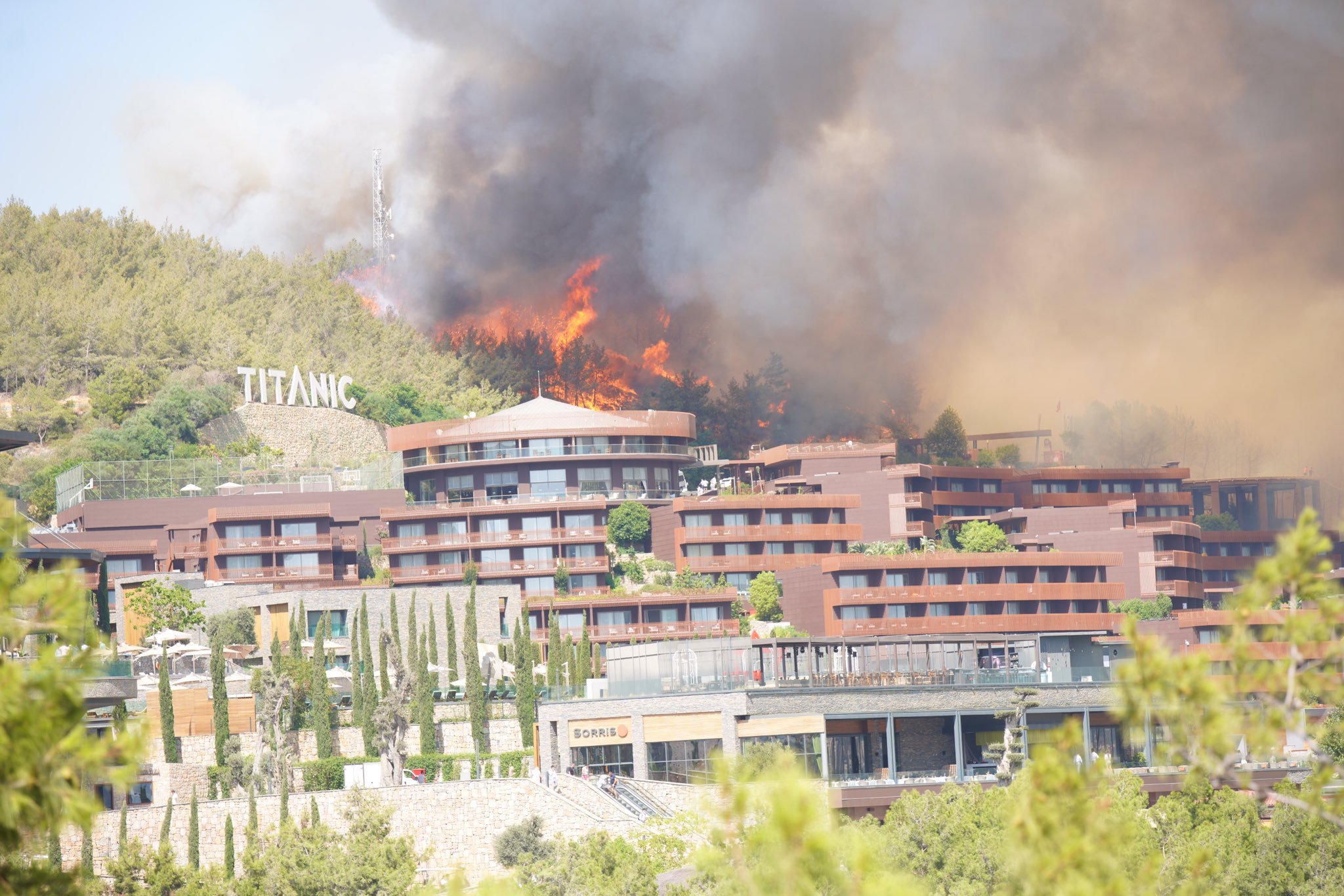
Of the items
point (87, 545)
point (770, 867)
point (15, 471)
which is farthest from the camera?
point (15, 471)

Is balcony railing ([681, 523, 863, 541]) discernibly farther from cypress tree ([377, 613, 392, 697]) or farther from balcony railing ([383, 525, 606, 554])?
cypress tree ([377, 613, 392, 697])

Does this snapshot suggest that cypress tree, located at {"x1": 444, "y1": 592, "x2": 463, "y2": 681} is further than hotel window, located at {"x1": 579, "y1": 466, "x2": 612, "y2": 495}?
No

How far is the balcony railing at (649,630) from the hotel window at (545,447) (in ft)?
54.7

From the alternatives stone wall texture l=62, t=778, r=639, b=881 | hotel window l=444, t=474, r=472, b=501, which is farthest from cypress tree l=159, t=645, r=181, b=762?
hotel window l=444, t=474, r=472, b=501

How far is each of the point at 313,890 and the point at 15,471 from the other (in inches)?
3807

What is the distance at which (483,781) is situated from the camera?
75.6m

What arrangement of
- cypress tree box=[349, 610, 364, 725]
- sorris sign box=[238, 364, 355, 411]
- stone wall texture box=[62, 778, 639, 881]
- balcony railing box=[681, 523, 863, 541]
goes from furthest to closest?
sorris sign box=[238, 364, 355, 411] → balcony railing box=[681, 523, 863, 541] → cypress tree box=[349, 610, 364, 725] → stone wall texture box=[62, 778, 639, 881]

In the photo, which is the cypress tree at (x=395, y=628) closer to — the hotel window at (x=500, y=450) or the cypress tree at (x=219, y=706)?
the cypress tree at (x=219, y=706)

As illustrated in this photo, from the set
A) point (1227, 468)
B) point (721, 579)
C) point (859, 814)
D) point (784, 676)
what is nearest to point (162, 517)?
point (721, 579)

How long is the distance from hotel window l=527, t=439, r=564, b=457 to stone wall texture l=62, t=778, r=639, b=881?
196 ft

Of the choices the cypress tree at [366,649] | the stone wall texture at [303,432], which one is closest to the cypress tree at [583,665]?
the cypress tree at [366,649]

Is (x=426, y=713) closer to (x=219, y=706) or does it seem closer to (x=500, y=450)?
(x=219, y=706)

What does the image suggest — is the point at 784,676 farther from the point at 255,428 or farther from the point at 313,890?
the point at 255,428

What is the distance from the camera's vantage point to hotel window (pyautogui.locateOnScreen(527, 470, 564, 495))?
134m
